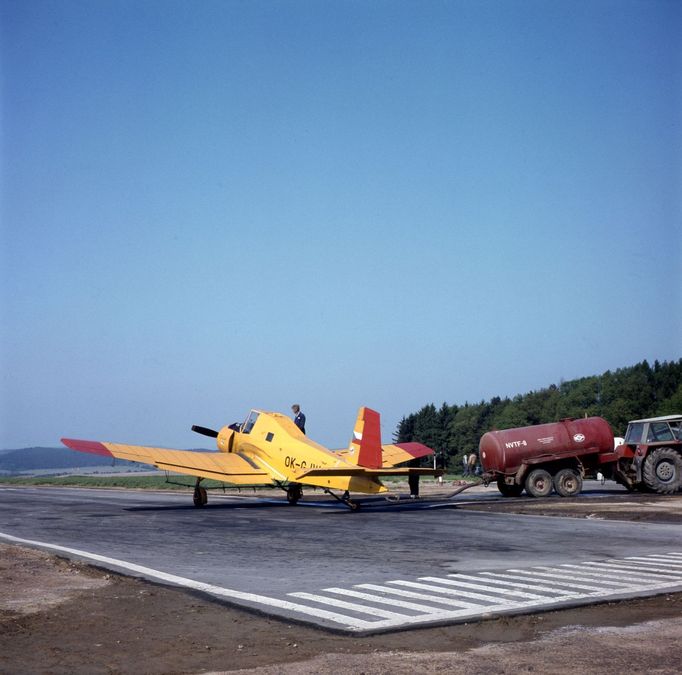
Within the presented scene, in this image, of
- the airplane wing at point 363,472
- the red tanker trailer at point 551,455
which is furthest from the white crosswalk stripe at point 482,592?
the red tanker trailer at point 551,455

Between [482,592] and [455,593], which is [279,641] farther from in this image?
[482,592]

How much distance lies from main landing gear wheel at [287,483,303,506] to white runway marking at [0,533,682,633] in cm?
1605

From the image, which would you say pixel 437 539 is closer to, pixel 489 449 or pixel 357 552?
pixel 357 552

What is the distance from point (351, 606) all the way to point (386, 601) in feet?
1.68

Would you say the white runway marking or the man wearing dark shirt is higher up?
the man wearing dark shirt

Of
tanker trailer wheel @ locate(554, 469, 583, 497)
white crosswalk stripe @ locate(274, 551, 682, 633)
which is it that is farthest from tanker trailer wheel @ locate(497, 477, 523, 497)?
white crosswalk stripe @ locate(274, 551, 682, 633)

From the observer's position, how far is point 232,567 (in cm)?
1325

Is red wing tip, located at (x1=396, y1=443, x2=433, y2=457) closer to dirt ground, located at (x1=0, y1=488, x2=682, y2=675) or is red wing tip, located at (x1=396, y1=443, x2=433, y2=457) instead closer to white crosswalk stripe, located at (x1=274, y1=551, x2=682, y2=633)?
white crosswalk stripe, located at (x1=274, y1=551, x2=682, y2=633)

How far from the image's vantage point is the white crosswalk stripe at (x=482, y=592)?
30.1 ft

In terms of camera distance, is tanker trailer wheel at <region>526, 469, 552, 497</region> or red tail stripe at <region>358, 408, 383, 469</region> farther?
tanker trailer wheel at <region>526, 469, 552, 497</region>

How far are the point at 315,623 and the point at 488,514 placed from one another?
53.3 feet

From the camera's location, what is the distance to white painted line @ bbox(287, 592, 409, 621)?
30.0 ft

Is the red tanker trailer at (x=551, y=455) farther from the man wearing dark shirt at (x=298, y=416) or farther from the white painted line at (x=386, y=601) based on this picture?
the white painted line at (x=386, y=601)

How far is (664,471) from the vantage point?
32.3m
